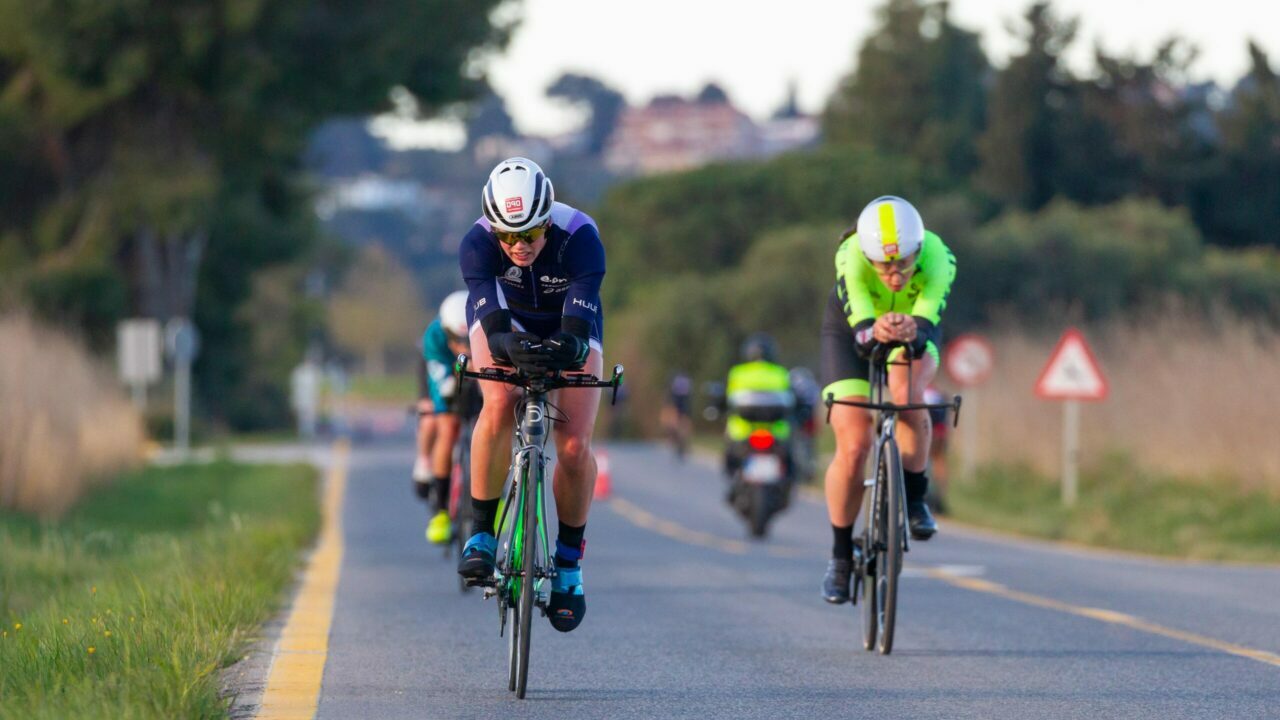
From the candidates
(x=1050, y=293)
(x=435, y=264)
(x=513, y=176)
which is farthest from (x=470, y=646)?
(x=435, y=264)

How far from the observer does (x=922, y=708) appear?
7227 millimetres

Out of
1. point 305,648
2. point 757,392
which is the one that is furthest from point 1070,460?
point 305,648

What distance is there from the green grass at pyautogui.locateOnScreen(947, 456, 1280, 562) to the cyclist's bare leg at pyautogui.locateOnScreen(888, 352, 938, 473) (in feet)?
29.8

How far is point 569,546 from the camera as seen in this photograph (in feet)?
26.3

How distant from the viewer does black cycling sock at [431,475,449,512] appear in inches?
508

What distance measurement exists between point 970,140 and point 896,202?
249 ft

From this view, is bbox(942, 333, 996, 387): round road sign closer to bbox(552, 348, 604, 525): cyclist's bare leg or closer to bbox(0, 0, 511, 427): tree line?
bbox(0, 0, 511, 427): tree line

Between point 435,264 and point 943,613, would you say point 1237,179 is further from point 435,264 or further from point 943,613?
point 435,264


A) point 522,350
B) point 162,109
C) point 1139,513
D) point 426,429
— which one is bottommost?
point 1139,513

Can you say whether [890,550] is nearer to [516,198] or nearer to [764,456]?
[516,198]

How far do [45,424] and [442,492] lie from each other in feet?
28.5

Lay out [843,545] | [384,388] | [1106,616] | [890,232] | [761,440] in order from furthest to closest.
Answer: [384,388] < [761,440] < [1106,616] < [843,545] < [890,232]

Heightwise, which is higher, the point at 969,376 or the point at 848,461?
the point at 969,376

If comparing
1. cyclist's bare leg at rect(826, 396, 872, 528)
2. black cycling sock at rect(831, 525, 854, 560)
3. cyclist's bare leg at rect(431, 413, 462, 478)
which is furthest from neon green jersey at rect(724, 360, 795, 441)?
black cycling sock at rect(831, 525, 854, 560)
